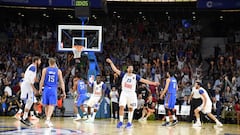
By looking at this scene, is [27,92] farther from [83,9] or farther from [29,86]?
[83,9]

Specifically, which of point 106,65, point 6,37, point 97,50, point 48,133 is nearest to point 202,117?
point 97,50

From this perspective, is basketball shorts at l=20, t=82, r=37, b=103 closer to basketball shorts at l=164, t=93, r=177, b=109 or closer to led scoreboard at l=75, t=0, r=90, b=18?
basketball shorts at l=164, t=93, r=177, b=109

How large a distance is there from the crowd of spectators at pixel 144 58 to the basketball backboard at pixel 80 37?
2291 millimetres

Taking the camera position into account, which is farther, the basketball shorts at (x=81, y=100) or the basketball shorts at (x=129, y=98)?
the basketball shorts at (x=81, y=100)

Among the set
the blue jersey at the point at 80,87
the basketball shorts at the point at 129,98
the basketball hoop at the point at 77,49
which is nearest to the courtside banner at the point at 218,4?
the basketball hoop at the point at 77,49

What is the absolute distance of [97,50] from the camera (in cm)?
2369

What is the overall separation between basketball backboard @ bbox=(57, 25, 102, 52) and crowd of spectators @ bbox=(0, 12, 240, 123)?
7.52 feet

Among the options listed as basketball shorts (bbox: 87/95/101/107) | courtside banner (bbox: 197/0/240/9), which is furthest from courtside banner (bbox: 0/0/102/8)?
basketball shorts (bbox: 87/95/101/107)

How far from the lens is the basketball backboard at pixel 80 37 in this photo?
23.8m

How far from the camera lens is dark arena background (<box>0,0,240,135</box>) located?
2336 centimetres

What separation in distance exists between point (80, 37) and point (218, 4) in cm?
949

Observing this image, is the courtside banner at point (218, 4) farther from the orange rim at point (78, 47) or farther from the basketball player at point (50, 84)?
the basketball player at point (50, 84)

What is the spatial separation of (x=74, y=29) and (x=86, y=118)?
5827 millimetres

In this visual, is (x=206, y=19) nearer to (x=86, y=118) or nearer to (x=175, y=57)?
(x=175, y=57)
